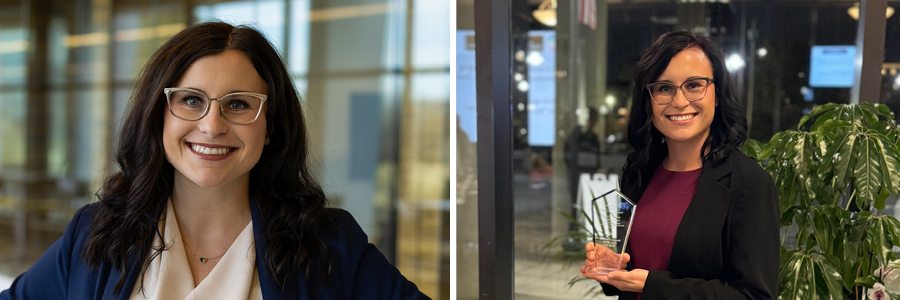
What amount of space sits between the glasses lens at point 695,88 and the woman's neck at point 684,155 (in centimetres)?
13

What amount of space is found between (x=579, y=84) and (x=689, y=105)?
2.19 feet

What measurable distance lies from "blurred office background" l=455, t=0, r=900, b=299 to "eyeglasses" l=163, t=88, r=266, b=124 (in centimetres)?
125

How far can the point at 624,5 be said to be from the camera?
239 cm

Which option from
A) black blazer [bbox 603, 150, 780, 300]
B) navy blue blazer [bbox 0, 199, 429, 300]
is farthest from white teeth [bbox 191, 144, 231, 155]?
black blazer [bbox 603, 150, 780, 300]

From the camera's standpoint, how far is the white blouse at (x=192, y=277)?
160cm

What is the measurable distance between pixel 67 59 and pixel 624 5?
19.3 ft

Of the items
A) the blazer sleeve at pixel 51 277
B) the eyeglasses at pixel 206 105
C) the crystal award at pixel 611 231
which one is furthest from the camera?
the crystal award at pixel 611 231

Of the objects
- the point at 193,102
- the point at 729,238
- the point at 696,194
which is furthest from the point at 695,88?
the point at 193,102

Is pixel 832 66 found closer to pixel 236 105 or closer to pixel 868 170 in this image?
pixel 868 170

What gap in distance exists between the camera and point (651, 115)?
2.02 meters

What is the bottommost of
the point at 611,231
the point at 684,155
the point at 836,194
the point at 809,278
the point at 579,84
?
the point at 809,278

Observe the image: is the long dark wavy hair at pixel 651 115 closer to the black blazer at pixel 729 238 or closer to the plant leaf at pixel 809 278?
the black blazer at pixel 729 238

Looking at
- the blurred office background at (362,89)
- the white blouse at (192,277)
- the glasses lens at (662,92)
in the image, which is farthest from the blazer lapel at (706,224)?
the blurred office background at (362,89)

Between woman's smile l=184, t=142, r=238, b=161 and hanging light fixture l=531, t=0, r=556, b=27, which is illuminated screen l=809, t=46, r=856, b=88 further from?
woman's smile l=184, t=142, r=238, b=161
